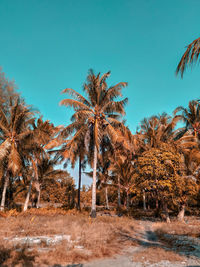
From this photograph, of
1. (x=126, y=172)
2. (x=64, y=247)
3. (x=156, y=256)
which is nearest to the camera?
(x=156, y=256)

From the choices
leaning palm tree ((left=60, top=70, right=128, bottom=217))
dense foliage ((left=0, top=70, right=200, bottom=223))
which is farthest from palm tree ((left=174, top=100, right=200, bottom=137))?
leaning palm tree ((left=60, top=70, right=128, bottom=217))

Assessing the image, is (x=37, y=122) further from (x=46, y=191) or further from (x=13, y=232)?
(x=46, y=191)

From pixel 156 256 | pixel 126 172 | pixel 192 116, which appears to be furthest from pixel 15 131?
pixel 192 116

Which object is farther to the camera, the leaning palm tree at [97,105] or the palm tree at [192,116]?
the palm tree at [192,116]

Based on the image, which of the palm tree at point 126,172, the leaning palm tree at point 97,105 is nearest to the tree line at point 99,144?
the leaning palm tree at point 97,105

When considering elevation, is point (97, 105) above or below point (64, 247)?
above

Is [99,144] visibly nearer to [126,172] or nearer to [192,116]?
[126,172]

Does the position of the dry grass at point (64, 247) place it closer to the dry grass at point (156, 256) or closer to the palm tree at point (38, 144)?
the dry grass at point (156, 256)

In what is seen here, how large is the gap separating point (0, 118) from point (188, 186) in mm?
14966

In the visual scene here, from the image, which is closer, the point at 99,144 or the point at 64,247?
the point at 64,247

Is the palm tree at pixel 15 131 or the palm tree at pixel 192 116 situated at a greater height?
the palm tree at pixel 192 116

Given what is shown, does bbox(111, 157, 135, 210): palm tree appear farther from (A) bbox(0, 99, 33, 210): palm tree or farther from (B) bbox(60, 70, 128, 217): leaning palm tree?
(A) bbox(0, 99, 33, 210): palm tree

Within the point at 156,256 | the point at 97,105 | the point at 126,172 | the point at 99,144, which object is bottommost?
the point at 156,256

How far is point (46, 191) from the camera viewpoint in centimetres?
2848
